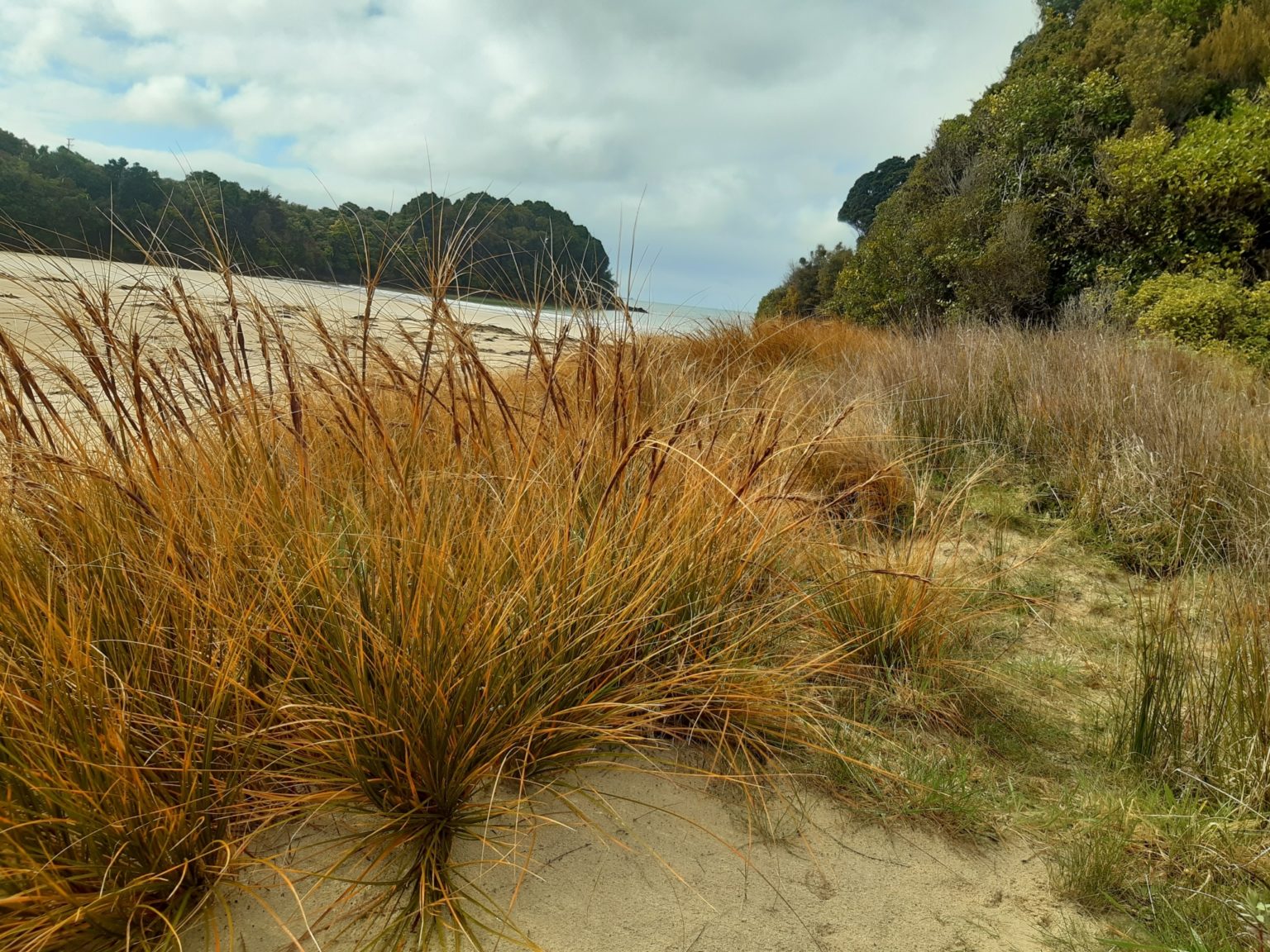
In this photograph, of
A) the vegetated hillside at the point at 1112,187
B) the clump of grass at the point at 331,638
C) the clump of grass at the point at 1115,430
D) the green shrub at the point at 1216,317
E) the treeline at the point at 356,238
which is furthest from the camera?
the vegetated hillside at the point at 1112,187

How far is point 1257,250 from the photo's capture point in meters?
9.16

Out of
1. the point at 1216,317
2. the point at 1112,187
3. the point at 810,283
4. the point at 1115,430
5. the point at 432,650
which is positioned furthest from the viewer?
the point at 810,283

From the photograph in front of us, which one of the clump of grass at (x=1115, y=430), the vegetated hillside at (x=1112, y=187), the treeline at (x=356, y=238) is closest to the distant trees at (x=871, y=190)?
the vegetated hillside at (x=1112, y=187)

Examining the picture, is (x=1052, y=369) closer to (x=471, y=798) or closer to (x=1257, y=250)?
(x=471, y=798)

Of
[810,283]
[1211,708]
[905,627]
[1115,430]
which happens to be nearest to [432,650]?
[905,627]

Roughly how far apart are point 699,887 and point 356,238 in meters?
2.17

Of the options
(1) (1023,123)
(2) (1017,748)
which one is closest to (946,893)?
(2) (1017,748)

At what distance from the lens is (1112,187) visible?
10047 millimetres

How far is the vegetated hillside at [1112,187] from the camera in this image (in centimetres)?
877

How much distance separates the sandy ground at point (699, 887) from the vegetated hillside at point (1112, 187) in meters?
8.86

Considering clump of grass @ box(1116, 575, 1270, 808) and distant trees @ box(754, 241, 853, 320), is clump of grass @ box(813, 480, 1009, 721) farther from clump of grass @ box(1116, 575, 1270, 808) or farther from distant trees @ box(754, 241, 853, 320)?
distant trees @ box(754, 241, 853, 320)

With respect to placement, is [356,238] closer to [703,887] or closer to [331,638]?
A: [331,638]

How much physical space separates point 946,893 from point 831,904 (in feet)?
0.79

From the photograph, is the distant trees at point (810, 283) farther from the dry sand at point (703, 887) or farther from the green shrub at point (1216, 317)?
the dry sand at point (703, 887)
